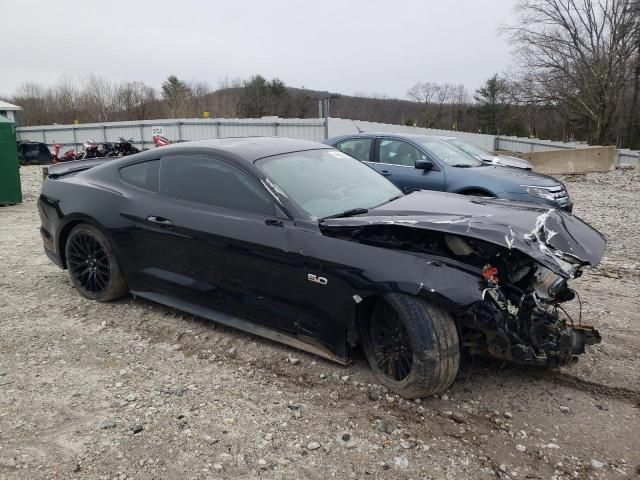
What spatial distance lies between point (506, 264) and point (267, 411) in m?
1.67

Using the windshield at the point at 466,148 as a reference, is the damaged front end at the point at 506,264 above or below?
below

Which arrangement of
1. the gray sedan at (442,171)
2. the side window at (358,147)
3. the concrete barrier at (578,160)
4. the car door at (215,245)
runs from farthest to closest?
the concrete barrier at (578,160) → the side window at (358,147) → the gray sedan at (442,171) → the car door at (215,245)

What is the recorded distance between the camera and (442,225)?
9.79ft

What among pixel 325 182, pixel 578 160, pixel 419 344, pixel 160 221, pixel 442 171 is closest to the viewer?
pixel 419 344

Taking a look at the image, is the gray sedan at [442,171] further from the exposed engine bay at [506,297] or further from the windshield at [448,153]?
the exposed engine bay at [506,297]

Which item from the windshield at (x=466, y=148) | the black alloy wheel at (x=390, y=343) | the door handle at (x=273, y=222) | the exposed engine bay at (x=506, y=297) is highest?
the windshield at (x=466, y=148)

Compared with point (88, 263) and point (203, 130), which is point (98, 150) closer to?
point (203, 130)

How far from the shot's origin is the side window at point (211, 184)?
3639mm

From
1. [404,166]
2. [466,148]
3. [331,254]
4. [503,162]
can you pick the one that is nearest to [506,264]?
[331,254]

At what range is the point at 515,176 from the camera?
760 cm

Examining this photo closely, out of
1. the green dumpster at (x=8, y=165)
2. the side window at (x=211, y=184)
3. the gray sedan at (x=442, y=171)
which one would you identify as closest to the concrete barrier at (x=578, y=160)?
the gray sedan at (x=442, y=171)

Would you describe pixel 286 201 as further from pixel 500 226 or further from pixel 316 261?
pixel 500 226

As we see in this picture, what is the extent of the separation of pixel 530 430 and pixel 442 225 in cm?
124

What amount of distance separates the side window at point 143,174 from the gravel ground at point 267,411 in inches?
44.9
